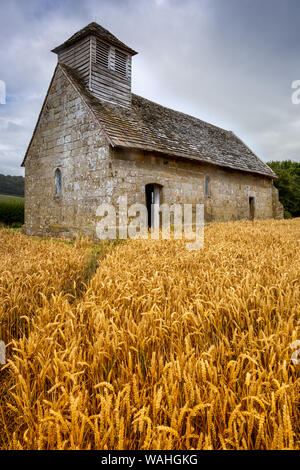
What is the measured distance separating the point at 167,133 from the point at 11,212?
18215mm

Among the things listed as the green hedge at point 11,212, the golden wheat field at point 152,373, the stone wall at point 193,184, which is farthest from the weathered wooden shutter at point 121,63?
the green hedge at point 11,212

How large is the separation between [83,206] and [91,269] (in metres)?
8.32

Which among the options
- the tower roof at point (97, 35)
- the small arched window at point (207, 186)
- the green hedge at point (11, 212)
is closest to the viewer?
the tower roof at point (97, 35)

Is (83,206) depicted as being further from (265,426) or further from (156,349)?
(265,426)

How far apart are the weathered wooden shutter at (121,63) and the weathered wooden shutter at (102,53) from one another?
60cm

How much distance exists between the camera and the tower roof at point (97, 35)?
47.4 feet

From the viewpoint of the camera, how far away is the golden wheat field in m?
1.39

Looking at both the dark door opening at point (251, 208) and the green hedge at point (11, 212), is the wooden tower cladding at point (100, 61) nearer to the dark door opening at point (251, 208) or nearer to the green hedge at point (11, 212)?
the dark door opening at point (251, 208)

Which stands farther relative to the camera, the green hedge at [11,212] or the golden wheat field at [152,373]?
the green hedge at [11,212]

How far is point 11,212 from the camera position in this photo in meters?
28.2

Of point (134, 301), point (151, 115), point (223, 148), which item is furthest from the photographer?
point (223, 148)
